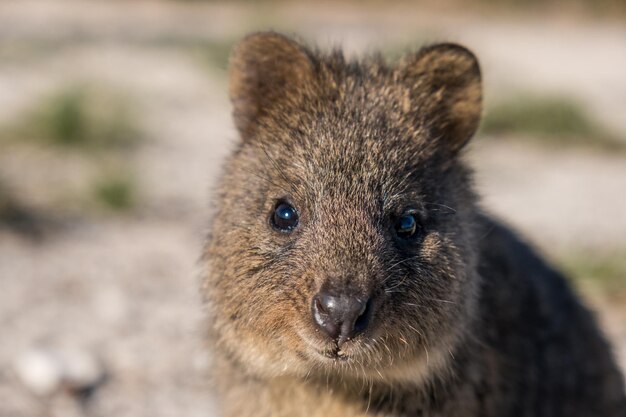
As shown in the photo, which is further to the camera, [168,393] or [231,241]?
[168,393]

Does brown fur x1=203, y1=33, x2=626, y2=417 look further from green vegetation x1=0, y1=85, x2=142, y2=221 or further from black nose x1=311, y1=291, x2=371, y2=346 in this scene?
green vegetation x1=0, y1=85, x2=142, y2=221

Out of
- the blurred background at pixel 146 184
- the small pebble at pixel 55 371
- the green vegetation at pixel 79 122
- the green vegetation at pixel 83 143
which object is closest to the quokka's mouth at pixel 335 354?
the blurred background at pixel 146 184

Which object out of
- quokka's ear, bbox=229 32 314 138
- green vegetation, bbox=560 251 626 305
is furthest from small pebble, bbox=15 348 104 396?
green vegetation, bbox=560 251 626 305

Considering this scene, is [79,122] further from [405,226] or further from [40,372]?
[405,226]

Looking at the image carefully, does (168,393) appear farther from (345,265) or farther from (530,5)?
(530,5)

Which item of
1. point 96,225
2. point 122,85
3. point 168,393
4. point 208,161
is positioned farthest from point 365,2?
point 168,393

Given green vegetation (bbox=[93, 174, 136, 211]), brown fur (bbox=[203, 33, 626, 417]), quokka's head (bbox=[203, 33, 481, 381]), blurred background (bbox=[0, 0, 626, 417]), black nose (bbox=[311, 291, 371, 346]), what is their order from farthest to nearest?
green vegetation (bbox=[93, 174, 136, 211]), blurred background (bbox=[0, 0, 626, 417]), brown fur (bbox=[203, 33, 626, 417]), quokka's head (bbox=[203, 33, 481, 381]), black nose (bbox=[311, 291, 371, 346])
